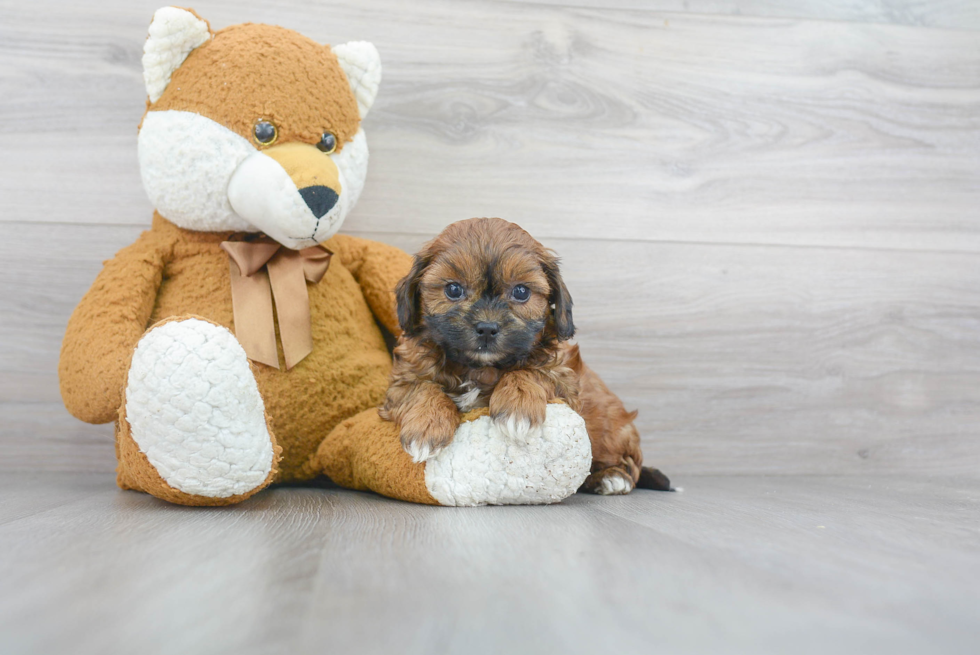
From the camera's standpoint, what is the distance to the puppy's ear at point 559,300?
4.79 ft

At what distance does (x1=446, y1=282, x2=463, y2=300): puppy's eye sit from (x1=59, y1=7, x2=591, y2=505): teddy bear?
23 cm

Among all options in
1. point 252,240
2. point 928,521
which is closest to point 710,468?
point 928,521

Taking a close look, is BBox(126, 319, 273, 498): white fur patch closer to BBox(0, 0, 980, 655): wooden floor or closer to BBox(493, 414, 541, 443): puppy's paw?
BBox(0, 0, 980, 655): wooden floor

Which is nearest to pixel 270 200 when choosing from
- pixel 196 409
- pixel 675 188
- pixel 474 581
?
pixel 196 409

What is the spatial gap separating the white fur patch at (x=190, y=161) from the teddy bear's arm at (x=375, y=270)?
0.33m

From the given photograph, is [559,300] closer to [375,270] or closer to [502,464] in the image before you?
[502,464]

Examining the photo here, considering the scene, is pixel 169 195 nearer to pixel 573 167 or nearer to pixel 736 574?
pixel 573 167

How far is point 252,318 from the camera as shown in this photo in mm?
1528

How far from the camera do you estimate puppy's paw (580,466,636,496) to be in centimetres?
165

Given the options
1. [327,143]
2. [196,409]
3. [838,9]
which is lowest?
[196,409]

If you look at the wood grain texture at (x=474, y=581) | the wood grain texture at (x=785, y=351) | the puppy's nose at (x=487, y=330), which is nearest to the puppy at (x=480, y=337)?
the puppy's nose at (x=487, y=330)

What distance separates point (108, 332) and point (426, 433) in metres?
0.68

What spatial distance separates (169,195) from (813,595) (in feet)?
4.61

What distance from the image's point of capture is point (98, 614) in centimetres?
77
